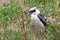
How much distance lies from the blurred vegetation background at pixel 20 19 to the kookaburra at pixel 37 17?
0.07 m

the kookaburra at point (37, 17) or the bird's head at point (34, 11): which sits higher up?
the bird's head at point (34, 11)

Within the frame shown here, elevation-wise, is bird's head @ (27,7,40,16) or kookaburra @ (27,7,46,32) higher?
bird's head @ (27,7,40,16)

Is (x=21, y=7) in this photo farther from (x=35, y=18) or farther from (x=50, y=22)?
(x=50, y=22)

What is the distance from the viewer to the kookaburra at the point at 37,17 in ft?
10.9

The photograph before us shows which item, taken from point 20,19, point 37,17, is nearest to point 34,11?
point 37,17

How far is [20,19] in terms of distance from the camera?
11.5 ft

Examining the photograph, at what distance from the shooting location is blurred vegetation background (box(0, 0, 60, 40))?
331 centimetres

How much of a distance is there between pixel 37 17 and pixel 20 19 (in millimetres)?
261

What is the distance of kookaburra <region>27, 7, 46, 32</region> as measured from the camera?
3.31 m

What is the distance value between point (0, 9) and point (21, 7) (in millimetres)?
300

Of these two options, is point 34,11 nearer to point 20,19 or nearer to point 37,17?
point 37,17

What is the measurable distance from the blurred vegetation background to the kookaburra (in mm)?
73

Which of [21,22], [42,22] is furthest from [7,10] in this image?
[42,22]

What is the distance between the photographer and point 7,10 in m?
3.29
